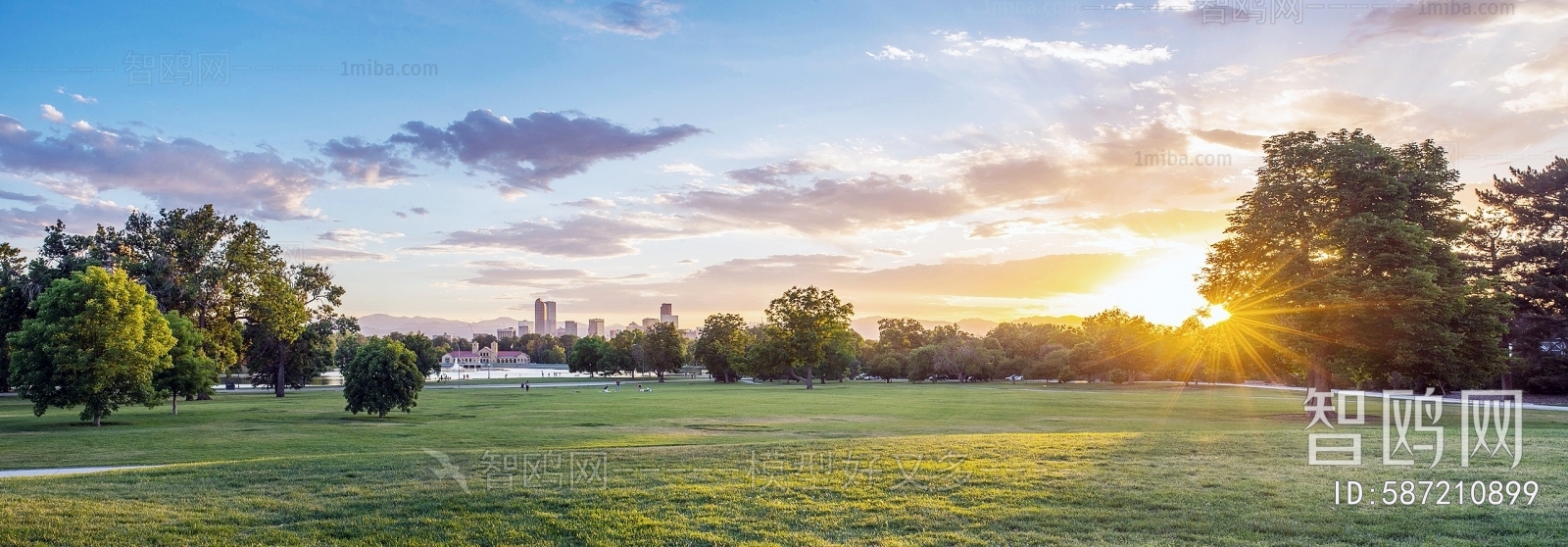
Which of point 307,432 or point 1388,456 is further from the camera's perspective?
point 307,432

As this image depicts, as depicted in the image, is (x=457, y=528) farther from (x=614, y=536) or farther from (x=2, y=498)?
(x=2, y=498)

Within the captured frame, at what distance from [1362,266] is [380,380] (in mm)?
36808

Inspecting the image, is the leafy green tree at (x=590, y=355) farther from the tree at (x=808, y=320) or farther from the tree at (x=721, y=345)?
the tree at (x=808, y=320)

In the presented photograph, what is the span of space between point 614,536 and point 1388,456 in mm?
12436

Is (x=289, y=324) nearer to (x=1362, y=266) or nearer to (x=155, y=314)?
(x=155, y=314)

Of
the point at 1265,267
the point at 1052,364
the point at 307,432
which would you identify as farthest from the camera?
the point at 1052,364

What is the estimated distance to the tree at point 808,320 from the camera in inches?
3455

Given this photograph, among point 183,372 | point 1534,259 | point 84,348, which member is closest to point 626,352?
point 183,372

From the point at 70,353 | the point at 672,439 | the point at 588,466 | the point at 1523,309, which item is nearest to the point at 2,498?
the point at 588,466

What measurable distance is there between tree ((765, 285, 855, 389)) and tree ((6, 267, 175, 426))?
2496 inches

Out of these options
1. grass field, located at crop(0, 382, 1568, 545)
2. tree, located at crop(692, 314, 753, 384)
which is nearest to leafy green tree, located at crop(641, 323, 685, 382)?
tree, located at crop(692, 314, 753, 384)

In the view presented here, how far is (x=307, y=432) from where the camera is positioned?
85.1 ft

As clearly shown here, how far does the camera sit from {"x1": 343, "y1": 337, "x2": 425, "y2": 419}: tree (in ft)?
108

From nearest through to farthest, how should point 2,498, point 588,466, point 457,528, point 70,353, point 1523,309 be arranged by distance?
point 457,528
point 2,498
point 588,466
point 70,353
point 1523,309
